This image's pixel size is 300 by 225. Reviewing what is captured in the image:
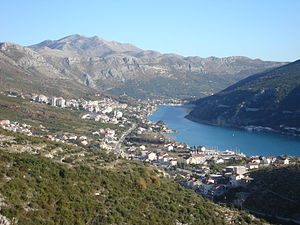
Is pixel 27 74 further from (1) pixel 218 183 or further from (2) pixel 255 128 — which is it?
(1) pixel 218 183

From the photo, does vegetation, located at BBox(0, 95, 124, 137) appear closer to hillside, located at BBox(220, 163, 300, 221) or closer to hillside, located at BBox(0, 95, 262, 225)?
hillside, located at BBox(220, 163, 300, 221)

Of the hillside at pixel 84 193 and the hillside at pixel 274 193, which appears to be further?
the hillside at pixel 274 193

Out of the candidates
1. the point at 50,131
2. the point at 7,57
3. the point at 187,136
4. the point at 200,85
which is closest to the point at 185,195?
the point at 50,131

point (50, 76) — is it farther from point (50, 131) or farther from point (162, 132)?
point (50, 131)

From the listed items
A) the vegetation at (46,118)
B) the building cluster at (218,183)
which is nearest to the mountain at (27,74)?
the vegetation at (46,118)

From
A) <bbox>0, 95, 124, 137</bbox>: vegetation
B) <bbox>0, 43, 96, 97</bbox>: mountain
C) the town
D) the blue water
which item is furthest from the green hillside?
<bbox>0, 43, 96, 97</bbox>: mountain

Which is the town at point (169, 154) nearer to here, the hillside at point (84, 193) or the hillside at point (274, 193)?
the hillside at point (274, 193)
